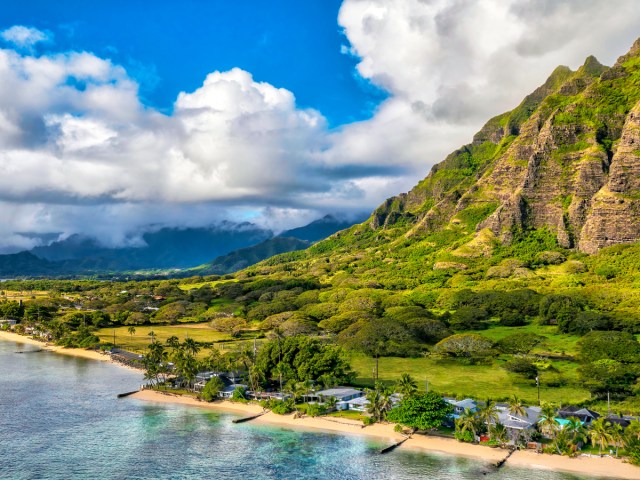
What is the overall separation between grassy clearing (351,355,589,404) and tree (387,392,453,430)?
53.4ft

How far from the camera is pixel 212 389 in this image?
312 ft

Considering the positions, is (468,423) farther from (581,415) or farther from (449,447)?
(581,415)

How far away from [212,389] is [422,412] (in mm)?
39118

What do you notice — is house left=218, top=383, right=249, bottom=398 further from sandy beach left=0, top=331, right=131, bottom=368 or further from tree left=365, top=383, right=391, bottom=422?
sandy beach left=0, top=331, right=131, bottom=368

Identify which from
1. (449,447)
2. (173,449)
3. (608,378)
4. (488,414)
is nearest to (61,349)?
(173,449)

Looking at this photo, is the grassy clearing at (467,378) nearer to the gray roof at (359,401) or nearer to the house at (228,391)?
the gray roof at (359,401)

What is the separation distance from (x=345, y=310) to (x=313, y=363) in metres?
71.8

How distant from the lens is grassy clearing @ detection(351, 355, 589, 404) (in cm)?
9106

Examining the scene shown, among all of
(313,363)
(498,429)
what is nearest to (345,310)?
(313,363)

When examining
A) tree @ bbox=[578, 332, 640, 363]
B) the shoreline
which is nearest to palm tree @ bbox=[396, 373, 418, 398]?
the shoreline

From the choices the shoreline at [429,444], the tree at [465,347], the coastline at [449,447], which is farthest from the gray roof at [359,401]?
the tree at [465,347]

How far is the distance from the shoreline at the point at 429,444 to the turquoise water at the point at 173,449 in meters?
1.99

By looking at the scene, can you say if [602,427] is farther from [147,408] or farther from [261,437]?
[147,408]

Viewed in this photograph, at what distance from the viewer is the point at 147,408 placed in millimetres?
91125
